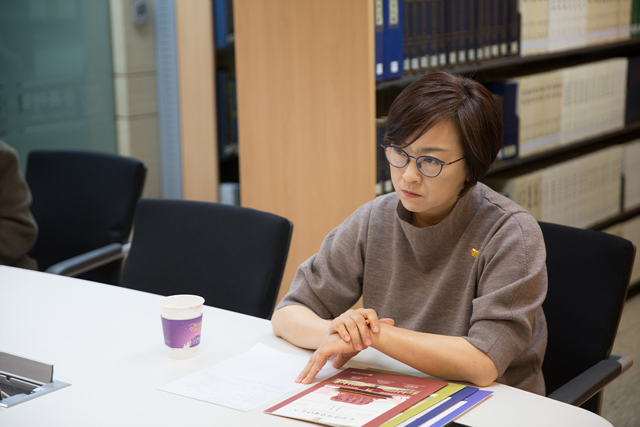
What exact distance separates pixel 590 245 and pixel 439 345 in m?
0.52

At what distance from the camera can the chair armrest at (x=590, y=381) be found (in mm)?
1363

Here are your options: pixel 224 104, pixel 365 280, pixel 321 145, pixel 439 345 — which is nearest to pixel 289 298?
pixel 365 280

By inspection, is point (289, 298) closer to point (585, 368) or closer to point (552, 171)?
point (585, 368)

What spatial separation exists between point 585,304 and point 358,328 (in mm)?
574

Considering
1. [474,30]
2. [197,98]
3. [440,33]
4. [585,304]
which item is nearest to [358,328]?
[585,304]

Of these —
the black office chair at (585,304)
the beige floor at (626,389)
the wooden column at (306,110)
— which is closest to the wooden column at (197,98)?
the wooden column at (306,110)

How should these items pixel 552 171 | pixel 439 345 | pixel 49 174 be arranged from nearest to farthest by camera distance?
pixel 439 345 → pixel 49 174 → pixel 552 171

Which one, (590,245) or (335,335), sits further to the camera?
(590,245)

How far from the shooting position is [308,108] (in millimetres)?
2715

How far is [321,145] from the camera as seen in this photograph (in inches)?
107

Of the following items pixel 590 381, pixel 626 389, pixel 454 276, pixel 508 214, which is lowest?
pixel 626 389

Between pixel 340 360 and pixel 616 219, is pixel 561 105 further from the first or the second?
pixel 340 360

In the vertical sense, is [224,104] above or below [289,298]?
above

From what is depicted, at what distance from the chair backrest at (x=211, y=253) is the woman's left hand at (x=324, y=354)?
A: 460 mm
